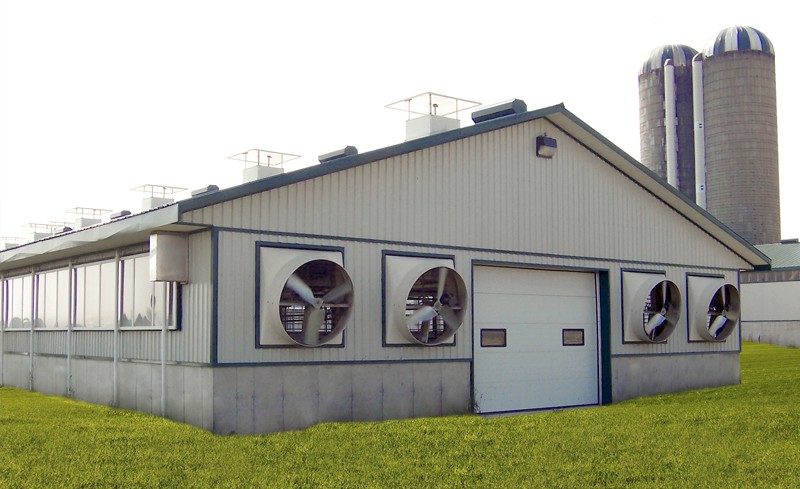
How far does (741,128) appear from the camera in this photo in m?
52.1

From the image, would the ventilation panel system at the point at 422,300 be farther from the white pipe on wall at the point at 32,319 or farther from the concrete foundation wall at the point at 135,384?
the white pipe on wall at the point at 32,319

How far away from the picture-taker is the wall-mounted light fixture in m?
18.3

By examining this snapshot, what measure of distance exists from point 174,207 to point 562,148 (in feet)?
29.8

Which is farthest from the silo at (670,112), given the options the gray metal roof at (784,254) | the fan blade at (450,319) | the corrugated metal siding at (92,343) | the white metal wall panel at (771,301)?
the corrugated metal siding at (92,343)

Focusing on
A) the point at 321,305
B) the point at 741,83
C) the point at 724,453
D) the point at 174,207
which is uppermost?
the point at 741,83

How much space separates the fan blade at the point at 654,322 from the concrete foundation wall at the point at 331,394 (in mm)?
5378

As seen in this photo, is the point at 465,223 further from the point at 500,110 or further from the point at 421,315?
the point at 500,110

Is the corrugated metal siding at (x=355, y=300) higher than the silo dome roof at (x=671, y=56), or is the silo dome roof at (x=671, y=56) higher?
the silo dome roof at (x=671, y=56)

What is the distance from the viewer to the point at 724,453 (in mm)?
11195

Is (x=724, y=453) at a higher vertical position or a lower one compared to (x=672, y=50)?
lower

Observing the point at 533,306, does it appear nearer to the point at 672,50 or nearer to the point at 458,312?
the point at 458,312

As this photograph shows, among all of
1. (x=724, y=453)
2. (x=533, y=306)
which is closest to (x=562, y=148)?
(x=533, y=306)

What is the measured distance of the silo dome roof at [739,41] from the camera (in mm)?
52156

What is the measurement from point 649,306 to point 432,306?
23.8 ft
